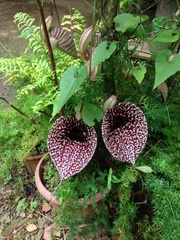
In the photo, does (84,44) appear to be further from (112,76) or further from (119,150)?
(119,150)

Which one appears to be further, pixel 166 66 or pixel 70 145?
pixel 70 145

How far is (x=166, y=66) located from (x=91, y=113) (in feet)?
0.88

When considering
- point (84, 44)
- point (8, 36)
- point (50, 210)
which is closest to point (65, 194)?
point (50, 210)

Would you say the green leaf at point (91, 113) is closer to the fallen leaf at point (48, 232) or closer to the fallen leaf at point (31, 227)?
the fallen leaf at point (48, 232)

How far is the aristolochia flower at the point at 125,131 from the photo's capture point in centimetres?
90

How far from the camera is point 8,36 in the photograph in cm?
300

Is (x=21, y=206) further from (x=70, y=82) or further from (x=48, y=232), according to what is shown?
(x=70, y=82)

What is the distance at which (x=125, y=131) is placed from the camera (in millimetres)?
937

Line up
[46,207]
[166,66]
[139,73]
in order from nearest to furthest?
[166,66], [139,73], [46,207]

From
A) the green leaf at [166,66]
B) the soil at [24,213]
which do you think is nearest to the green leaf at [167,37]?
the green leaf at [166,66]

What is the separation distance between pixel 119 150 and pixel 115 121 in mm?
116

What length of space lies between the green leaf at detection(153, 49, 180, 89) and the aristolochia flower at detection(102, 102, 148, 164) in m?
0.21

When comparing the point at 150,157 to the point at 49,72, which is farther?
the point at 49,72

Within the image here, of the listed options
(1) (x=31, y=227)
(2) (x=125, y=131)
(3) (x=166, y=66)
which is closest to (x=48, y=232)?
(1) (x=31, y=227)
